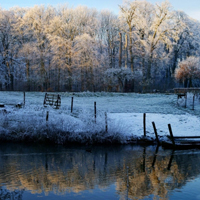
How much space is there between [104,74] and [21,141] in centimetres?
2868

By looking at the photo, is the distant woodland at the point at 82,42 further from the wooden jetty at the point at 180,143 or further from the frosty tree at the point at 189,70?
the wooden jetty at the point at 180,143

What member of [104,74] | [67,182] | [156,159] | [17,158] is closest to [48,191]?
[67,182]

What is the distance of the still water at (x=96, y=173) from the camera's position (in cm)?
1089

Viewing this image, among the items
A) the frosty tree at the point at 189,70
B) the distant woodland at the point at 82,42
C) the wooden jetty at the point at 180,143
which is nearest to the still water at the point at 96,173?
the wooden jetty at the point at 180,143

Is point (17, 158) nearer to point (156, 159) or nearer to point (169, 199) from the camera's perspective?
point (156, 159)

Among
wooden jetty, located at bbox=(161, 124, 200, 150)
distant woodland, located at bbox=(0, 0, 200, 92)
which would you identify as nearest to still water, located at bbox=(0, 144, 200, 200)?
wooden jetty, located at bbox=(161, 124, 200, 150)

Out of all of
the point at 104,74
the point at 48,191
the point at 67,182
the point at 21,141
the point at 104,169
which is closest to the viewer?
the point at 48,191

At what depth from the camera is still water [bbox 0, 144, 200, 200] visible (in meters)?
10.9

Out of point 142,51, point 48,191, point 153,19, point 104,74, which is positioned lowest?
point 48,191

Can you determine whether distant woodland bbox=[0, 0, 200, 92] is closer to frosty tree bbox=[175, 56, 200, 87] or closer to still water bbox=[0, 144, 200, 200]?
frosty tree bbox=[175, 56, 200, 87]

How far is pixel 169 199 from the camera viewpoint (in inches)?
409

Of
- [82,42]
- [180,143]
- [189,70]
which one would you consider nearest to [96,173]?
[180,143]

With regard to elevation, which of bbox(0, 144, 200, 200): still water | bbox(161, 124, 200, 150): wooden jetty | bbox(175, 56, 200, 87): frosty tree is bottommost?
bbox(0, 144, 200, 200): still water

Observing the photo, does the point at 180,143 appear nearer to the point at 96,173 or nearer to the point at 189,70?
the point at 96,173
